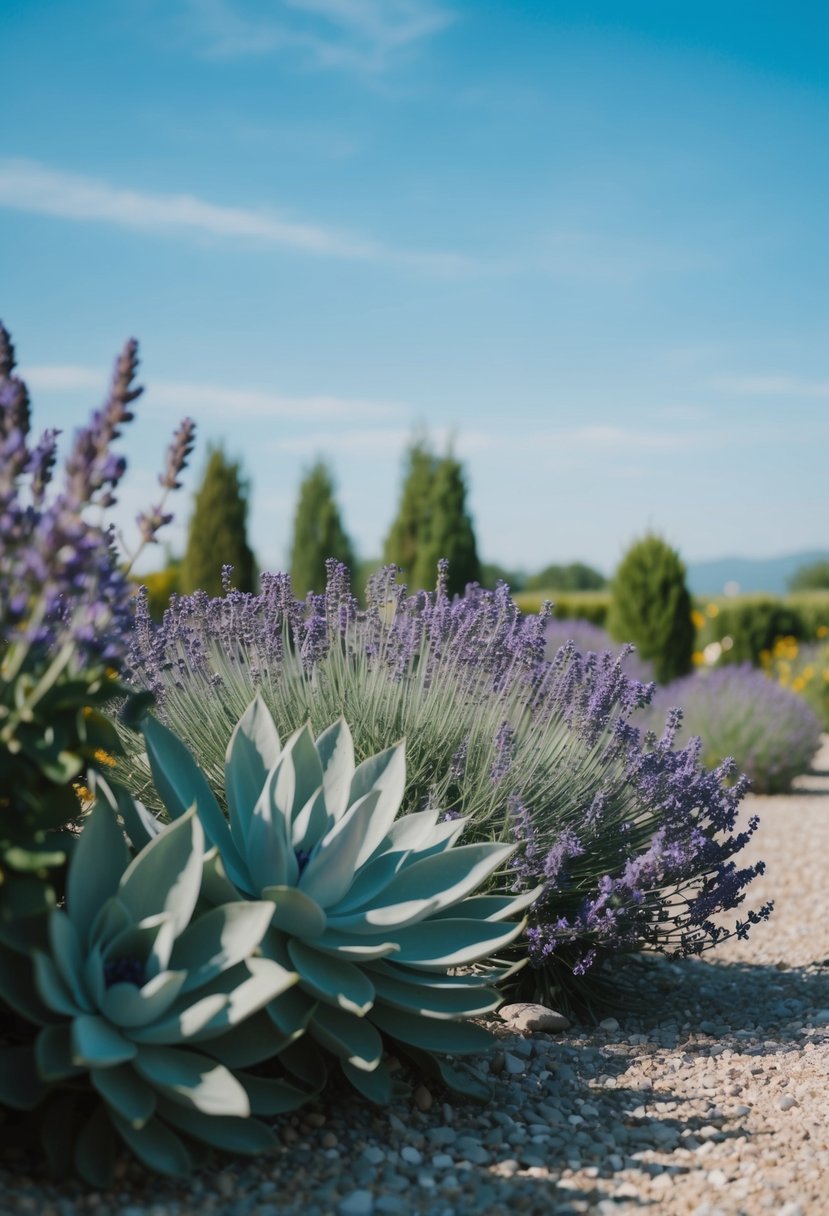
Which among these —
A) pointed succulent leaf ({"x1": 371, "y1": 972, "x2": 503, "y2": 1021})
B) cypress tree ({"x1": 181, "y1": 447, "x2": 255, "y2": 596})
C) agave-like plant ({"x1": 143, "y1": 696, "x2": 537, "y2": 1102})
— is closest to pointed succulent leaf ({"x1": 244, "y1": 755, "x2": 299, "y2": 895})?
agave-like plant ({"x1": 143, "y1": 696, "x2": 537, "y2": 1102})

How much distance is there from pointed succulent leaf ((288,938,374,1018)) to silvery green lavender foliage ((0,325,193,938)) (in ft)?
1.95

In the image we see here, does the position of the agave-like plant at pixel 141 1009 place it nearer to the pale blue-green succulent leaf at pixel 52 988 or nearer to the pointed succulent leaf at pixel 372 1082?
the pale blue-green succulent leaf at pixel 52 988

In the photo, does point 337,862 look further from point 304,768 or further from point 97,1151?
point 97,1151

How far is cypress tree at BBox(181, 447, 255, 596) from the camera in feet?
45.4

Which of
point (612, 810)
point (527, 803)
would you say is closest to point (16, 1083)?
point (527, 803)

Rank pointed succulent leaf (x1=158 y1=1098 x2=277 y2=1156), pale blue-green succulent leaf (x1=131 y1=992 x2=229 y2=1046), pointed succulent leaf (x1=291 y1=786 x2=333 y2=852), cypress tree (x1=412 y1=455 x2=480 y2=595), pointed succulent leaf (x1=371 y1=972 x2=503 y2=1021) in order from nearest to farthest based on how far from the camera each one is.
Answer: pale blue-green succulent leaf (x1=131 y1=992 x2=229 y2=1046) → pointed succulent leaf (x1=158 y1=1098 x2=277 y2=1156) → pointed succulent leaf (x1=371 y1=972 x2=503 y2=1021) → pointed succulent leaf (x1=291 y1=786 x2=333 y2=852) → cypress tree (x1=412 y1=455 x2=480 y2=595)

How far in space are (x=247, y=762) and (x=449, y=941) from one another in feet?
2.27

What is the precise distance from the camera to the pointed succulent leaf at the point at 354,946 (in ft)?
8.09

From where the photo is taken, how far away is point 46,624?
2.46 metres

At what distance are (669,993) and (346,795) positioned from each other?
6.41ft

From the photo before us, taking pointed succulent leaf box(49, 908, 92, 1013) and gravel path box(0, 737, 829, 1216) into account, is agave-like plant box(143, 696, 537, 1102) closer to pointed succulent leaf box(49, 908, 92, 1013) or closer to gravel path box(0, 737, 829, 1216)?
gravel path box(0, 737, 829, 1216)

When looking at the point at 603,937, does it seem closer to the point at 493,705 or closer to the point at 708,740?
the point at 493,705

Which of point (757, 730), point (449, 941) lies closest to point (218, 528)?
point (757, 730)

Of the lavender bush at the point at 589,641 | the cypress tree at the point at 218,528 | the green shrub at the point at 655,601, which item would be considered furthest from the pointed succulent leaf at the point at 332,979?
the cypress tree at the point at 218,528
